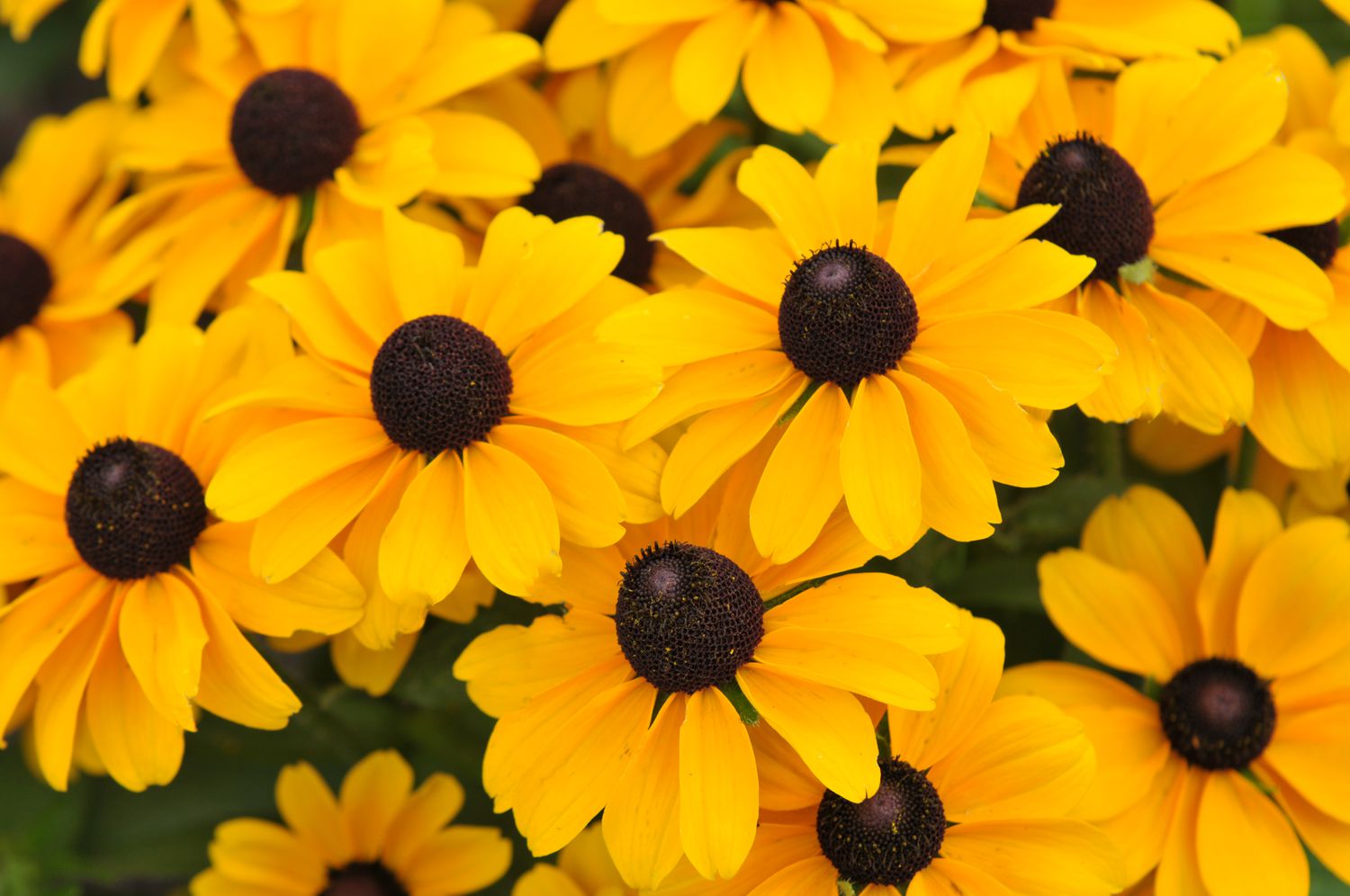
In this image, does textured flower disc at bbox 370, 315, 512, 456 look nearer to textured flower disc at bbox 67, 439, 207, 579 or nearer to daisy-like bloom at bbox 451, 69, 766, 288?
textured flower disc at bbox 67, 439, 207, 579

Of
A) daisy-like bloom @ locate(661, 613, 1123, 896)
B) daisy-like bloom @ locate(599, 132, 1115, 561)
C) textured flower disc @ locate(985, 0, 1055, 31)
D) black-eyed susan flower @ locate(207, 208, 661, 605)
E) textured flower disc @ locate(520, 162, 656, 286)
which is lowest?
daisy-like bloom @ locate(661, 613, 1123, 896)

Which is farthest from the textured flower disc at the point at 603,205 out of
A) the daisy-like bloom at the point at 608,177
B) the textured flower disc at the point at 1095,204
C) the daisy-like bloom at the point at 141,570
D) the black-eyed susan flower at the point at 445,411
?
the textured flower disc at the point at 1095,204

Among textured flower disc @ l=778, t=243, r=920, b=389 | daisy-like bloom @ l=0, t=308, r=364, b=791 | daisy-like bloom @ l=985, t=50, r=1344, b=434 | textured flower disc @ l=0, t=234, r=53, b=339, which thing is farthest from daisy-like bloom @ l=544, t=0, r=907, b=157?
textured flower disc @ l=0, t=234, r=53, b=339

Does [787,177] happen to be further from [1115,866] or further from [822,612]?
[1115,866]

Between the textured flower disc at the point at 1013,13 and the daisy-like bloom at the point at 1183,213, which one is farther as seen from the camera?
the textured flower disc at the point at 1013,13

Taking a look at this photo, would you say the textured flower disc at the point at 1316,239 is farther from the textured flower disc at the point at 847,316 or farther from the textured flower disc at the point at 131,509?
the textured flower disc at the point at 131,509

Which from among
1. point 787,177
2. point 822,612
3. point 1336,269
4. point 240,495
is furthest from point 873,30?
point 240,495

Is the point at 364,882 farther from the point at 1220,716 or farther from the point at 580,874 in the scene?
the point at 1220,716
